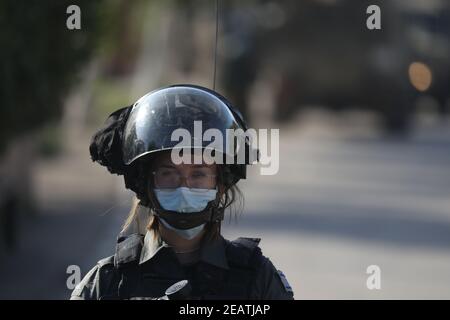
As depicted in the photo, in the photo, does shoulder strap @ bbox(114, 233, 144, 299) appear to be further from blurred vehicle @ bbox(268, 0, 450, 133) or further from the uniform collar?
blurred vehicle @ bbox(268, 0, 450, 133)

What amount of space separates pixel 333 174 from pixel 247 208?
4.01m

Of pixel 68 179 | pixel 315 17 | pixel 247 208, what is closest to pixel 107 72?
pixel 315 17

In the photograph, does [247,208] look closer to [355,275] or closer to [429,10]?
[355,275]

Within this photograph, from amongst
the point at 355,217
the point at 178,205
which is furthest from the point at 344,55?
the point at 178,205

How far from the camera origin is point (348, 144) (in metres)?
23.8

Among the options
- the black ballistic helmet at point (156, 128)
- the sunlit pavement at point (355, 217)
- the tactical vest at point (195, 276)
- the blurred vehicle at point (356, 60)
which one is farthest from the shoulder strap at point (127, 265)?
the blurred vehicle at point (356, 60)

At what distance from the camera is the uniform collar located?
416 cm

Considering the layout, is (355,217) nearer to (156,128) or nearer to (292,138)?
(156,128)

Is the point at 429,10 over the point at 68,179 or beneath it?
over

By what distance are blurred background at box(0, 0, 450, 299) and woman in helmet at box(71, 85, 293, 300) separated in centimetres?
89

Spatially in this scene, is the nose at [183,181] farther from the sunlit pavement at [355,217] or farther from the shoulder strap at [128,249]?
the sunlit pavement at [355,217]

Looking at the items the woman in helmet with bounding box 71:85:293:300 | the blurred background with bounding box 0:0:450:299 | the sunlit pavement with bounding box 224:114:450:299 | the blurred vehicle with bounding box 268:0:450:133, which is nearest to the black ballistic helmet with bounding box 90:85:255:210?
the woman in helmet with bounding box 71:85:293:300

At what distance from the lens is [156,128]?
430 cm
